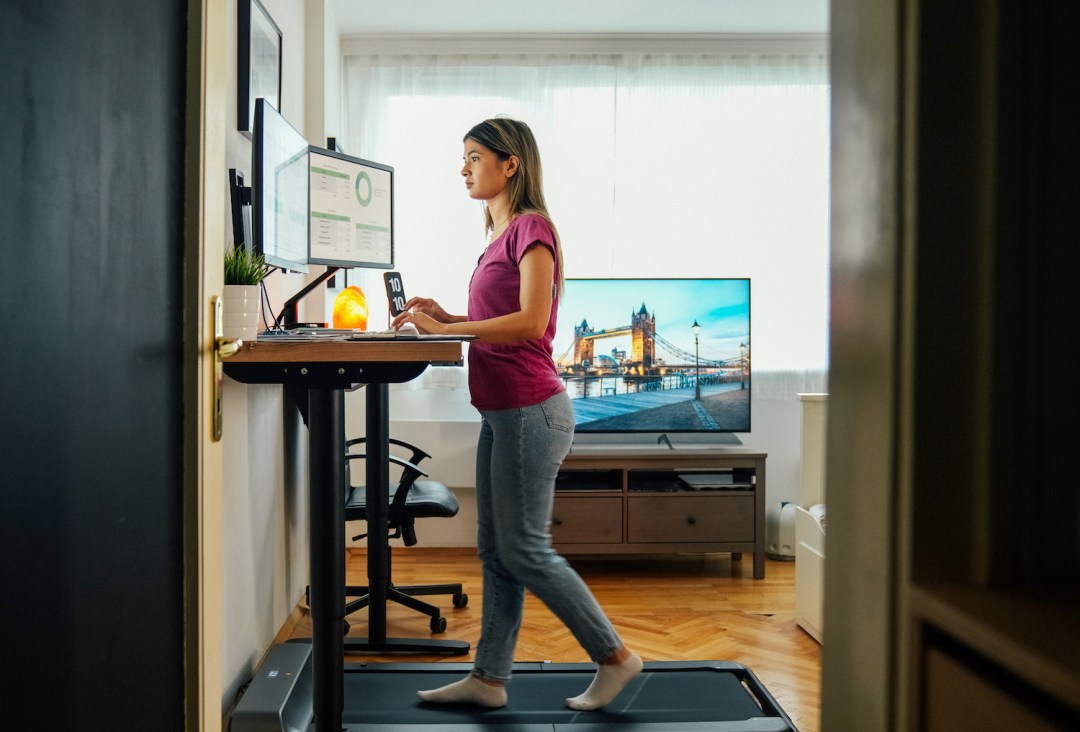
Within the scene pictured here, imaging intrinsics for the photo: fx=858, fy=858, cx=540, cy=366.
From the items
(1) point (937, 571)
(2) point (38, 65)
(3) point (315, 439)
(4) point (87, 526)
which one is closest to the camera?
(1) point (937, 571)

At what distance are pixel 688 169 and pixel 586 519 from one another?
1.74 m

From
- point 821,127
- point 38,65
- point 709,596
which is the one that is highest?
point 821,127

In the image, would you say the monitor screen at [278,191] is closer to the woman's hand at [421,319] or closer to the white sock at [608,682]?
the woman's hand at [421,319]

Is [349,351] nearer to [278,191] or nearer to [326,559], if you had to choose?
[326,559]

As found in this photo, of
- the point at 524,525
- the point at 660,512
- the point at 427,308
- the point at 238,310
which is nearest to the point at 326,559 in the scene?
the point at 524,525

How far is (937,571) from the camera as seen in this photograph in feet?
1.95

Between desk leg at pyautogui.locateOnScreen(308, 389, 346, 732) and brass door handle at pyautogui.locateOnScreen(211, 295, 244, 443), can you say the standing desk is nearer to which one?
desk leg at pyautogui.locateOnScreen(308, 389, 346, 732)

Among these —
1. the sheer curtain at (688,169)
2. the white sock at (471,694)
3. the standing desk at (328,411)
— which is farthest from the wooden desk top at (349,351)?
the sheer curtain at (688,169)

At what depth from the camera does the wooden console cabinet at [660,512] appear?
3541 mm

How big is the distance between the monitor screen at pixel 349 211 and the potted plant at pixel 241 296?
0.46 metres

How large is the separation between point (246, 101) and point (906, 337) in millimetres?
2210

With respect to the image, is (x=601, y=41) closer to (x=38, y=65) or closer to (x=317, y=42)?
(x=317, y=42)

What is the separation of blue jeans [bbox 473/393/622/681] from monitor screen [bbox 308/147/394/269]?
759 millimetres

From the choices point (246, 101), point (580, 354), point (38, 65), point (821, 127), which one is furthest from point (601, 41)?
point (38, 65)
